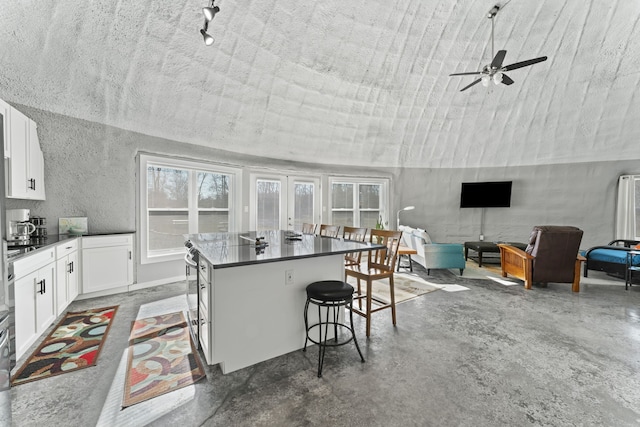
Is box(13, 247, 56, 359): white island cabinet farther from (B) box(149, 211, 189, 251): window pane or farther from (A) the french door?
(A) the french door

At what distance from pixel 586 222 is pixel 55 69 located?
10523 mm

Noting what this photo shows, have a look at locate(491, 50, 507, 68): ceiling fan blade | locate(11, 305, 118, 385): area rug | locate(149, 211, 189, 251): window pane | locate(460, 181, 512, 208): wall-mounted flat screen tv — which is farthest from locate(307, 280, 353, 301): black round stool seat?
locate(460, 181, 512, 208): wall-mounted flat screen tv

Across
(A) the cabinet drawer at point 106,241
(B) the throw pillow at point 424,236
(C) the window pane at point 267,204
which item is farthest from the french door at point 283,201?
(B) the throw pillow at point 424,236

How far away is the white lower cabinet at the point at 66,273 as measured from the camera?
2.86 meters

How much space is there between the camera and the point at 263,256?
6.59 feet

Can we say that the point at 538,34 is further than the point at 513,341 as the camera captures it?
Yes

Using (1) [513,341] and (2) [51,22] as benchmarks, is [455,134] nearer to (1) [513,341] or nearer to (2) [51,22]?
(1) [513,341]

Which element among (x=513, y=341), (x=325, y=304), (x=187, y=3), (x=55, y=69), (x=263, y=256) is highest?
(x=187, y=3)

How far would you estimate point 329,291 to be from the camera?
81.3 inches

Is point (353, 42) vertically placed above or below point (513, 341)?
above

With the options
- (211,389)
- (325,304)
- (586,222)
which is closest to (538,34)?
(586,222)

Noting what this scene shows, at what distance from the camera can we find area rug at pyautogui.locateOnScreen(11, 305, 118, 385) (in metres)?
2.05

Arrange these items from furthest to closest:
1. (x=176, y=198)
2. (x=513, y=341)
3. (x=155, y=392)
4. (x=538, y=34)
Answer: (x=538, y=34), (x=176, y=198), (x=513, y=341), (x=155, y=392)

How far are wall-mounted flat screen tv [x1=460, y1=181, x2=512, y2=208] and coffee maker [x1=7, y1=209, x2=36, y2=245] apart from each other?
8.44m
